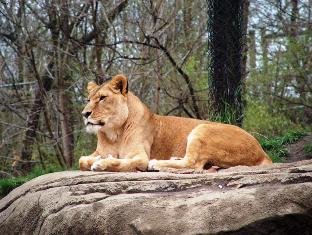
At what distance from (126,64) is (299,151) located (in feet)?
20.2

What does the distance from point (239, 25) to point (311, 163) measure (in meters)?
5.96

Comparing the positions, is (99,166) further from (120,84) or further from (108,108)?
(120,84)

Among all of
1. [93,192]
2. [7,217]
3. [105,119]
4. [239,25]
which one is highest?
[239,25]

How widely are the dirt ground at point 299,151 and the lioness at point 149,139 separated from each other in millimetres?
2842

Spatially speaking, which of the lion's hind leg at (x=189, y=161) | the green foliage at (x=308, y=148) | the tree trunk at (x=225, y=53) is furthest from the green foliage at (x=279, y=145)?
the lion's hind leg at (x=189, y=161)

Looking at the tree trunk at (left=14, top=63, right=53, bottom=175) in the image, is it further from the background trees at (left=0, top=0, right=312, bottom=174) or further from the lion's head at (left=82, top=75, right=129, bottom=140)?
the lion's head at (left=82, top=75, right=129, bottom=140)

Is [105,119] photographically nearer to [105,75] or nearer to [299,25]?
[105,75]

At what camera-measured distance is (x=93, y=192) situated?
563 centimetres

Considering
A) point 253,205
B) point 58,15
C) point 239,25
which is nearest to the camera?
point 253,205

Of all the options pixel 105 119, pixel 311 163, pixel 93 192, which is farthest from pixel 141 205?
pixel 105 119

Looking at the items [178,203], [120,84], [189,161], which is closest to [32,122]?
[120,84]

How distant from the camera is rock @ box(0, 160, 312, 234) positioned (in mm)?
4859

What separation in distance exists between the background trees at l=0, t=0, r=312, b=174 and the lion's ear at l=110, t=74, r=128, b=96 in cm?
654

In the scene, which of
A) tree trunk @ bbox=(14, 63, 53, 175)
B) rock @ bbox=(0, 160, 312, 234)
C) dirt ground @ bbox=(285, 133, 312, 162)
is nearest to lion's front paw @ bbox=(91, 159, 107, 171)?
rock @ bbox=(0, 160, 312, 234)
